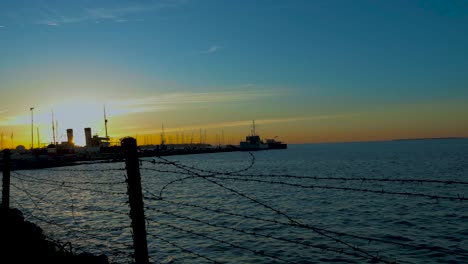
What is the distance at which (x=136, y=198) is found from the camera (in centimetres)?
558

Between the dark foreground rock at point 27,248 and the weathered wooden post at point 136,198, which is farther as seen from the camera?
the dark foreground rock at point 27,248

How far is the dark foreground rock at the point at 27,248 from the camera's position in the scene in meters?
8.26

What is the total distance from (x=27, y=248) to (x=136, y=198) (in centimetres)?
612

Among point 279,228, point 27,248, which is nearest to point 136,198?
point 27,248

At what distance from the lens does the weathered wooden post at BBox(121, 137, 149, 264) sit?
5.54m

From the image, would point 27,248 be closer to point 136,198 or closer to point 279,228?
point 136,198

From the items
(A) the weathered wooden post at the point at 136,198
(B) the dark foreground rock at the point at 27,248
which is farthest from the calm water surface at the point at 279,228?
(A) the weathered wooden post at the point at 136,198

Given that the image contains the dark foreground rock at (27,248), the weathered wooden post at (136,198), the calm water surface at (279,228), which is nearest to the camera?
the weathered wooden post at (136,198)

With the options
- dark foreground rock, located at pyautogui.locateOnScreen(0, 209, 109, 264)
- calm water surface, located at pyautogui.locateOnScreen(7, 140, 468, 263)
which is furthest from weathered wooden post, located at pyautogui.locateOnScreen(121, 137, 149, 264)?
calm water surface, located at pyautogui.locateOnScreen(7, 140, 468, 263)

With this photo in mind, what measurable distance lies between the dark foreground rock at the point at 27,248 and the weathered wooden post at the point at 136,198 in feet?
9.53

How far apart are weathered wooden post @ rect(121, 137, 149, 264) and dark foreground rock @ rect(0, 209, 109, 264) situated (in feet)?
9.53

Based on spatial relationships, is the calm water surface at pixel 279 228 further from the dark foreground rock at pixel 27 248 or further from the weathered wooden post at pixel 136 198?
the weathered wooden post at pixel 136 198

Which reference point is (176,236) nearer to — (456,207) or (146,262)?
(146,262)

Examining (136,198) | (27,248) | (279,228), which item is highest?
(136,198)
